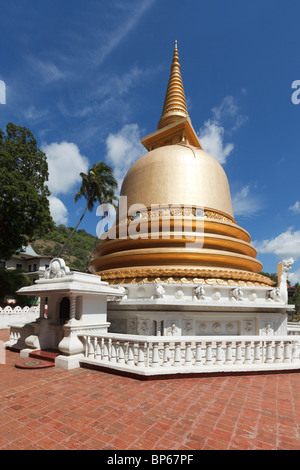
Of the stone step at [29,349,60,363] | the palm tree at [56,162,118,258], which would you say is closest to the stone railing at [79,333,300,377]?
the stone step at [29,349,60,363]

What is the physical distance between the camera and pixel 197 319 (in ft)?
34.8

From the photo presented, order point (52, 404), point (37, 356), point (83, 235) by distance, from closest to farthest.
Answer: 1. point (52, 404)
2. point (37, 356)
3. point (83, 235)

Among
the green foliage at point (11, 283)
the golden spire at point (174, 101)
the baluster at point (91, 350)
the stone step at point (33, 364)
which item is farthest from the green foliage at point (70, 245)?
the baluster at point (91, 350)

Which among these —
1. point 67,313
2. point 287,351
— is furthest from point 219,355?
point 67,313

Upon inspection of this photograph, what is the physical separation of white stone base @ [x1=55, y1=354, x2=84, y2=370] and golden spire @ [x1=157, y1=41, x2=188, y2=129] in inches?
780

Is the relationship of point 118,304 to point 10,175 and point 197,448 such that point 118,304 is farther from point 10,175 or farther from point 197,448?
point 10,175

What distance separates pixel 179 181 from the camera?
52.0 feet

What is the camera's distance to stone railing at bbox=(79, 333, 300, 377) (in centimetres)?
729

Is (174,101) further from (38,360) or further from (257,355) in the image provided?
(38,360)

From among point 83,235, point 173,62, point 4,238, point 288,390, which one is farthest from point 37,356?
point 83,235

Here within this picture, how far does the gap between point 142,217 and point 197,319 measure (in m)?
6.73

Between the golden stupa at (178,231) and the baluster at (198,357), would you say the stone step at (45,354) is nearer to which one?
the golden stupa at (178,231)

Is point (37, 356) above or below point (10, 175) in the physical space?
below

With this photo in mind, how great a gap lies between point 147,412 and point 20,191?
25.1 m
